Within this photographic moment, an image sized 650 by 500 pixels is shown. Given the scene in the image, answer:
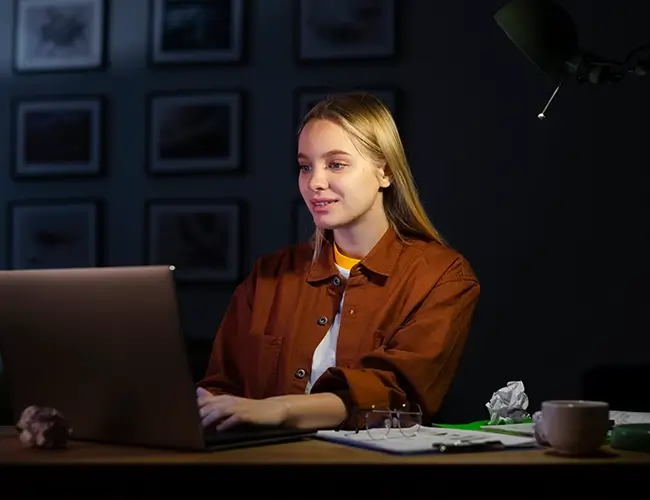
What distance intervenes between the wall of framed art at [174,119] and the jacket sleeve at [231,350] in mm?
1116

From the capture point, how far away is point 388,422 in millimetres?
1285

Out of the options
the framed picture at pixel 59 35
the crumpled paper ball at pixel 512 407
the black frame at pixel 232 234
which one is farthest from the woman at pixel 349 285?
the framed picture at pixel 59 35

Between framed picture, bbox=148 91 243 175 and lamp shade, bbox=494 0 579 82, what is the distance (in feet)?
5.59

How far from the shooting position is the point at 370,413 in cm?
139

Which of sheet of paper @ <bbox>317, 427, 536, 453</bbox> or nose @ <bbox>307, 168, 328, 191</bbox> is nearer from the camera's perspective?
sheet of paper @ <bbox>317, 427, 536, 453</bbox>

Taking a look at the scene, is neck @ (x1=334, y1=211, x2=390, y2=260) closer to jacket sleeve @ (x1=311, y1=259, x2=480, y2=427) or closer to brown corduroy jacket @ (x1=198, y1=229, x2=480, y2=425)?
brown corduroy jacket @ (x1=198, y1=229, x2=480, y2=425)

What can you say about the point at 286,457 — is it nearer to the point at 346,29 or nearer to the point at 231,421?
the point at 231,421

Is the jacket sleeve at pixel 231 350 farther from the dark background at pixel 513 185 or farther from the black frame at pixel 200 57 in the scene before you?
the black frame at pixel 200 57

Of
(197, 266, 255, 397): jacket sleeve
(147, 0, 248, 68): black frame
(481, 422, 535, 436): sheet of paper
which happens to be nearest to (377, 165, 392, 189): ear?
(197, 266, 255, 397): jacket sleeve

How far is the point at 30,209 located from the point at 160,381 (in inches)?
90.3

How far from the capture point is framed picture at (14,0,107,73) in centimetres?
322
